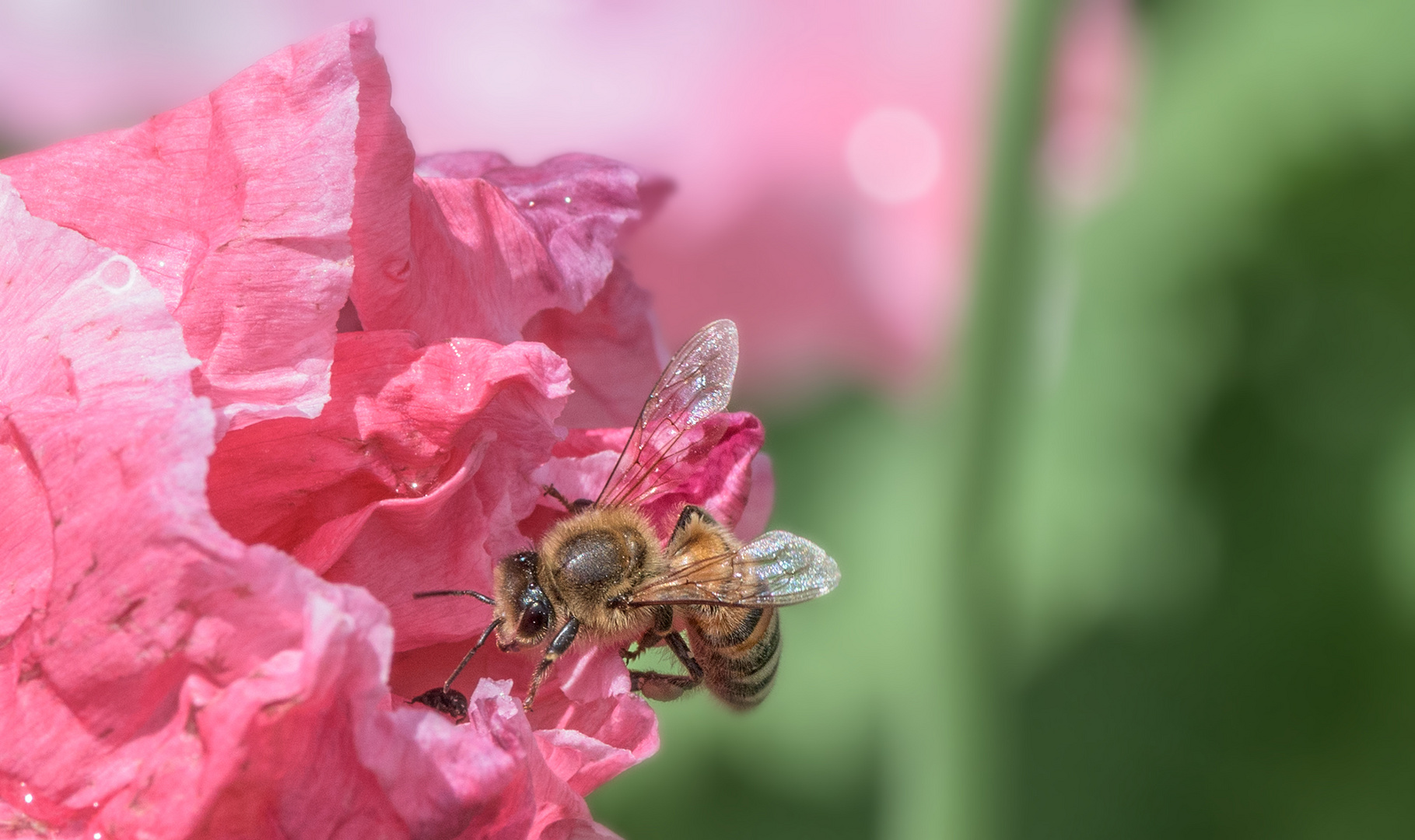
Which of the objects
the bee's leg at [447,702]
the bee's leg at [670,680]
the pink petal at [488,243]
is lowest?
the bee's leg at [670,680]

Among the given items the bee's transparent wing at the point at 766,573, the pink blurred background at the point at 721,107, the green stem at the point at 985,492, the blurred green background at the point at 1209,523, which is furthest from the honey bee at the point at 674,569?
the pink blurred background at the point at 721,107

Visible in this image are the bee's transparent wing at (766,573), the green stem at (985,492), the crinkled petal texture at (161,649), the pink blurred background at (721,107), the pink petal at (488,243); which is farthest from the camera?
the pink blurred background at (721,107)

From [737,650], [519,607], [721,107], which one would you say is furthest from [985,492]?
[721,107]

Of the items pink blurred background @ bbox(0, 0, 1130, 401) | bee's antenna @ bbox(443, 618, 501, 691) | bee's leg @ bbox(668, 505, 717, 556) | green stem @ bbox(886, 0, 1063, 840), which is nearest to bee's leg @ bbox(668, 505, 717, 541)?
bee's leg @ bbox(668, 505, 717, 556)

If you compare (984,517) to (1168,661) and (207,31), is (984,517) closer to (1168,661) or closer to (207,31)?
(1168,661)

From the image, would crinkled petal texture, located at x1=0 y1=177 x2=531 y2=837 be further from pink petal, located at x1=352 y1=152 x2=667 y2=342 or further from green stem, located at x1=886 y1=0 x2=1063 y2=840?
green stem, located at x1=886 y1=0 x2=1063 y2=840

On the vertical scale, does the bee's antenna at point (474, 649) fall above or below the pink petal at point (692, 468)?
below

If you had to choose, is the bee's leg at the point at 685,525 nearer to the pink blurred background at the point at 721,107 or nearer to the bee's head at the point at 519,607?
the bee's head at the point at 519,607

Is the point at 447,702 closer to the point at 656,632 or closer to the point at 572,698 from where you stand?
the point at 572,698
